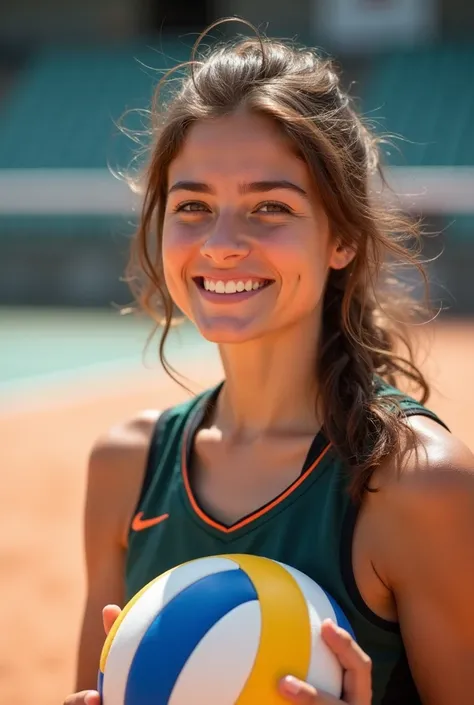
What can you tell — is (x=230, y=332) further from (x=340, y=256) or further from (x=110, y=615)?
(x=110, y=615)

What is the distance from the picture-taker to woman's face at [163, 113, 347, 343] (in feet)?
7.23

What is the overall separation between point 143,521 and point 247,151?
2.73 feet

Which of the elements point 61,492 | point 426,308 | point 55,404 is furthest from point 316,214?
point 55,404

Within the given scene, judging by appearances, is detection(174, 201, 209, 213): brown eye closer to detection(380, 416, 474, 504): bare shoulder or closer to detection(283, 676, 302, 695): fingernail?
detection(380, 416, 474, 504): bare shoulder

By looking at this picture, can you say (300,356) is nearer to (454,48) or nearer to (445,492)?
(445,492)

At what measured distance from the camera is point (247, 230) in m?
2.21

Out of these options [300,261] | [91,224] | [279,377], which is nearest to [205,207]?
[300,261]

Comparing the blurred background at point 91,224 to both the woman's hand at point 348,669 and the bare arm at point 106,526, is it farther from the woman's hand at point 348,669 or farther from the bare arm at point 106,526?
the woman's hand at point 348,669

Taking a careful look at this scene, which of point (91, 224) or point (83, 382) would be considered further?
point (91, 224)

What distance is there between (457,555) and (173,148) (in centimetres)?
107

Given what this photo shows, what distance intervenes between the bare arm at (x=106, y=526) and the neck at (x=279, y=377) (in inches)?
10.9

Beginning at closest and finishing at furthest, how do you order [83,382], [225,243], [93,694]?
[93,694], [225,243], [83,382]

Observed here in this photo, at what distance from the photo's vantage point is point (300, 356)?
237 centimetres

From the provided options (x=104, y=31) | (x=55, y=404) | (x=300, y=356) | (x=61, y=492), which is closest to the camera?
(x=300, y=356)
